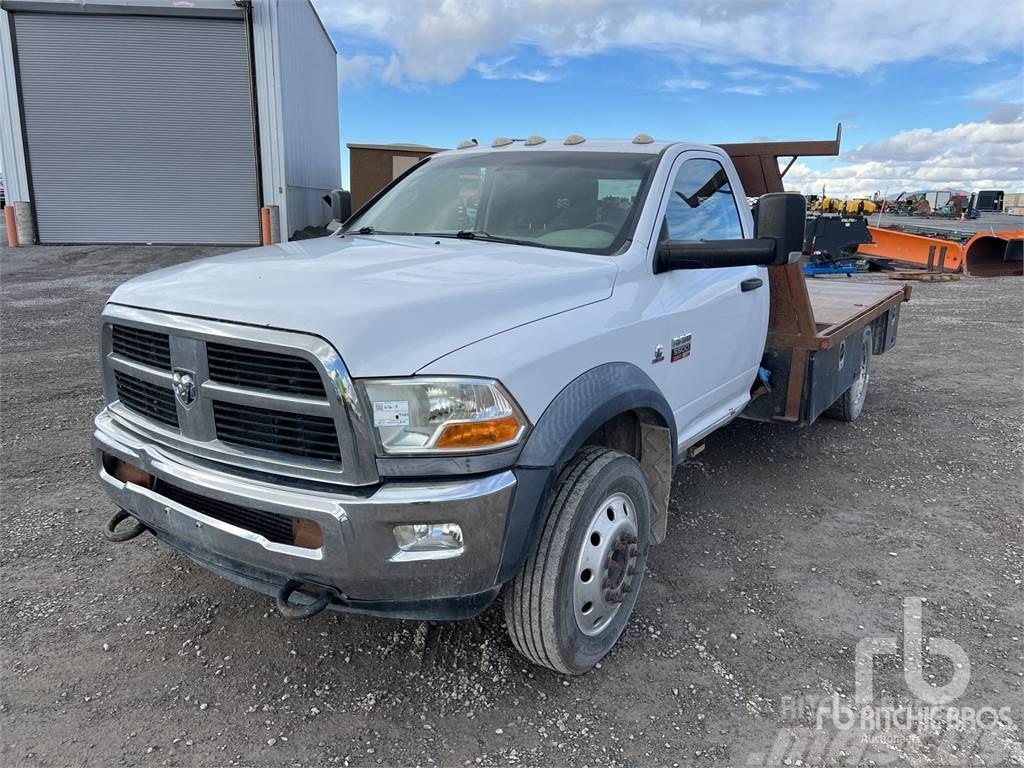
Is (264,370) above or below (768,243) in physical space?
below

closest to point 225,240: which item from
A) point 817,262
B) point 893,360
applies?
point 817,262

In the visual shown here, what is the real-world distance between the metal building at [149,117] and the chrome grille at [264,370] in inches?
719

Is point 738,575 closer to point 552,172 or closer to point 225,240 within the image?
point 552,172

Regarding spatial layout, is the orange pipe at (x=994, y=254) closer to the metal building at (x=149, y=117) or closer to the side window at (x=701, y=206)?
the side window at (x=701, y=206)

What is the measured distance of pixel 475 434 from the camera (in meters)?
2.26

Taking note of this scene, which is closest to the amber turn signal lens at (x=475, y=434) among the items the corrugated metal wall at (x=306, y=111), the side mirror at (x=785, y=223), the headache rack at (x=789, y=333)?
the side mirror at (x=785, y=223)

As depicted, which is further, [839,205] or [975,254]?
[839,205]

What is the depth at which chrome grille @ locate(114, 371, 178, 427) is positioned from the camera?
2.64m

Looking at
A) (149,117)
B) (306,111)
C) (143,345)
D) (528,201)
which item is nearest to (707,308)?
(528,201)

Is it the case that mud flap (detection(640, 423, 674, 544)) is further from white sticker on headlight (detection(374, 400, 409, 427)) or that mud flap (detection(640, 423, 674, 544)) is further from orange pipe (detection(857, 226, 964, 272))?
orange pipe (detection(857, 226, 964, 272))

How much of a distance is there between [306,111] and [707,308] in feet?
68.7

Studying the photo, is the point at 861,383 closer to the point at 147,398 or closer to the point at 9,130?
the point at 147,398

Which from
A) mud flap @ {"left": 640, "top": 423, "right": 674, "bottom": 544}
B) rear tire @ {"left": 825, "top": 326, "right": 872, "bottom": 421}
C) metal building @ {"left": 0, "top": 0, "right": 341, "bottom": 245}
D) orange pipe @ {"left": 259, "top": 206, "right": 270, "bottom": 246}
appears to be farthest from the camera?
orange pipe @ {"left": 259, "top": 206, "right": 270, "bottom": 246}

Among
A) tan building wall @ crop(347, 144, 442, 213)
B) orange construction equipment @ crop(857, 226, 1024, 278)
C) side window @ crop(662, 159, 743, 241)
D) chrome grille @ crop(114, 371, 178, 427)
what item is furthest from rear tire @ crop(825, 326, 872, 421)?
orange construction equipment @ crop(857, 226, 1024, 278)
